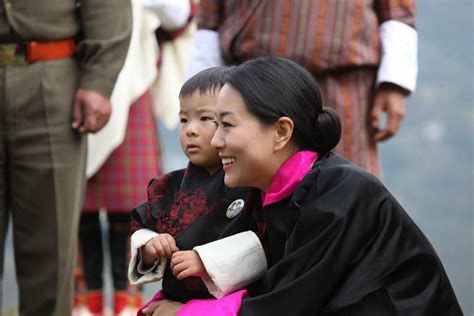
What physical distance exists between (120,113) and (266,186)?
244 centimetres

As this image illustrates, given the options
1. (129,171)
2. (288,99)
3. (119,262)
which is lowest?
(119,262)

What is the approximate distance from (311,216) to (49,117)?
1.63 metres

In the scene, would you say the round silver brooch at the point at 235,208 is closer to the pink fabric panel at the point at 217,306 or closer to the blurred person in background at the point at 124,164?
the pink fabric panel at the point at 217,306

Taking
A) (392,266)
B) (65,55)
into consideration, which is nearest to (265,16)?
(65,55)

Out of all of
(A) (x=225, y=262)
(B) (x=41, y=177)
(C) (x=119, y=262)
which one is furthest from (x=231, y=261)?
(C) (x=119, y=262)

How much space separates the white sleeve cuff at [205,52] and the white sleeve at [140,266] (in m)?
1.28

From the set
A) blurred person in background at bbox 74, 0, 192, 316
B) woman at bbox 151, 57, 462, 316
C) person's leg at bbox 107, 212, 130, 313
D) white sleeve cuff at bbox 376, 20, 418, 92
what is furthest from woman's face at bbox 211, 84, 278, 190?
person's leg at bbox 107, 212, 130, 313

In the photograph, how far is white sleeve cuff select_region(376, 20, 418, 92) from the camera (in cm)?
404

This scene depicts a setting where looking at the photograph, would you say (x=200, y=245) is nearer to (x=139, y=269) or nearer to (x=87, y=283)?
(x=139, y=269)

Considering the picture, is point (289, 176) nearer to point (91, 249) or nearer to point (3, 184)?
point (3, 184)

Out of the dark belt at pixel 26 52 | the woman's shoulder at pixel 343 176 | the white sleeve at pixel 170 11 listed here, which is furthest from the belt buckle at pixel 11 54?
the woman's shoulder at pixel 343 176

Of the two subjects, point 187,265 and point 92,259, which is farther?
point 92,259

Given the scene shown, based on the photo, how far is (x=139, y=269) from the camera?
297cm

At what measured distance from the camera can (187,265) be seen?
2.78 meters
